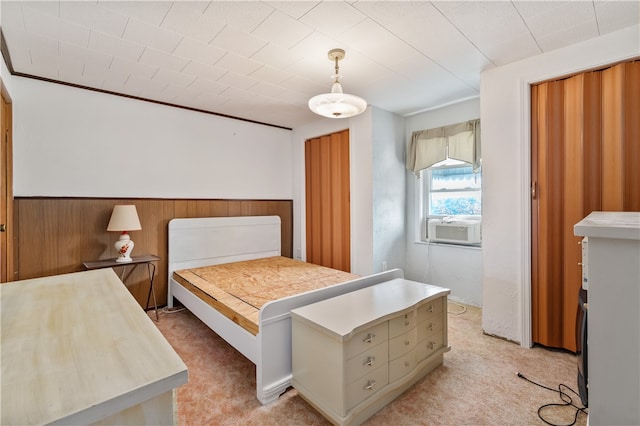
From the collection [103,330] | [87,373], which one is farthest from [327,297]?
[87,373]

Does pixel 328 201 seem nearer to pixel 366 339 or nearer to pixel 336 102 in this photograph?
pixel 336 102

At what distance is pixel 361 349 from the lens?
65.2 inches

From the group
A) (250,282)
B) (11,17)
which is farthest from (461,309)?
(11,17)

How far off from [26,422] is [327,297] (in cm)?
188

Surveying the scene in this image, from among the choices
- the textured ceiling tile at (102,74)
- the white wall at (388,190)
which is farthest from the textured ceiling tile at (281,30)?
the white wall at (388,190)

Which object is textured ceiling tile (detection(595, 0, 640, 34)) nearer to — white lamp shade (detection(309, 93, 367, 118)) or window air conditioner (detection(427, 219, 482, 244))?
white lamp shade (detection(309, 93, 367, 118))

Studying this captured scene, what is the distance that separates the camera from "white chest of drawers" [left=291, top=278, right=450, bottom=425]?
1604 mm

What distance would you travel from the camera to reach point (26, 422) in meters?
0.43

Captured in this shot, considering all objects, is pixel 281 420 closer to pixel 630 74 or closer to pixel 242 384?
pixel 242 384

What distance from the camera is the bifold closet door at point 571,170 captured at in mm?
2150

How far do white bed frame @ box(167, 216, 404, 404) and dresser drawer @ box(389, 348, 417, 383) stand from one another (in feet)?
2.01

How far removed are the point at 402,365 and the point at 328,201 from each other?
261 centimetres

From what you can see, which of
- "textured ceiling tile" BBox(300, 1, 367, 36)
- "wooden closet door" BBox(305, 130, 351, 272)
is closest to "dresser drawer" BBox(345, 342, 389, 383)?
"textured ceiling tile" BBox(300, 1, 367, 36)

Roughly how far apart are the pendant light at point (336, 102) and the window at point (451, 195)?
1871mm
